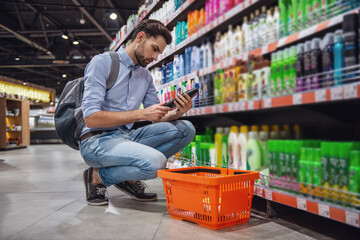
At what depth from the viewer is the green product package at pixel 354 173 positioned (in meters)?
1.46

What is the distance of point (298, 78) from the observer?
1.77 m

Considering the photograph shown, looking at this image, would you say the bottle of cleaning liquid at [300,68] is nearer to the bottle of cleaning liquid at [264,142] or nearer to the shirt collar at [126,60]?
the bottle of cleaning liquid at [264,142]

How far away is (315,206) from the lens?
5.41ft

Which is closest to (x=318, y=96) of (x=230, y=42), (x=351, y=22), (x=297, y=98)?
(x=297, y=98)

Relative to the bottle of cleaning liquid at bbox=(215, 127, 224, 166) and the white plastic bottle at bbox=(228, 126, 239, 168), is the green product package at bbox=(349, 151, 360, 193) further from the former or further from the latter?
the bottle of cleaning liquid at bbox=(215, 127, 224, 166)

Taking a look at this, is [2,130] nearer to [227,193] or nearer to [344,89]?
[227,193]

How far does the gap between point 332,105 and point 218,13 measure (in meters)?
1.18

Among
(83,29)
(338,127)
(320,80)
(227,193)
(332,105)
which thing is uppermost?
(83,29)

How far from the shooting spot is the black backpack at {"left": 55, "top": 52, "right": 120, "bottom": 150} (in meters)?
2.53

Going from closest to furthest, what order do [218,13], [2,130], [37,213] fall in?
[37,213]
[218,13]
[2,130]

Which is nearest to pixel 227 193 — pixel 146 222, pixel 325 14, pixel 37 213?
pixel 146 222

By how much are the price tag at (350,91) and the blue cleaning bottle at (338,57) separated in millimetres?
141

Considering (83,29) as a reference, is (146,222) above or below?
below

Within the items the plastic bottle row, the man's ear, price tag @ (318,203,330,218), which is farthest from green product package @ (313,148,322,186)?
the man's ear
